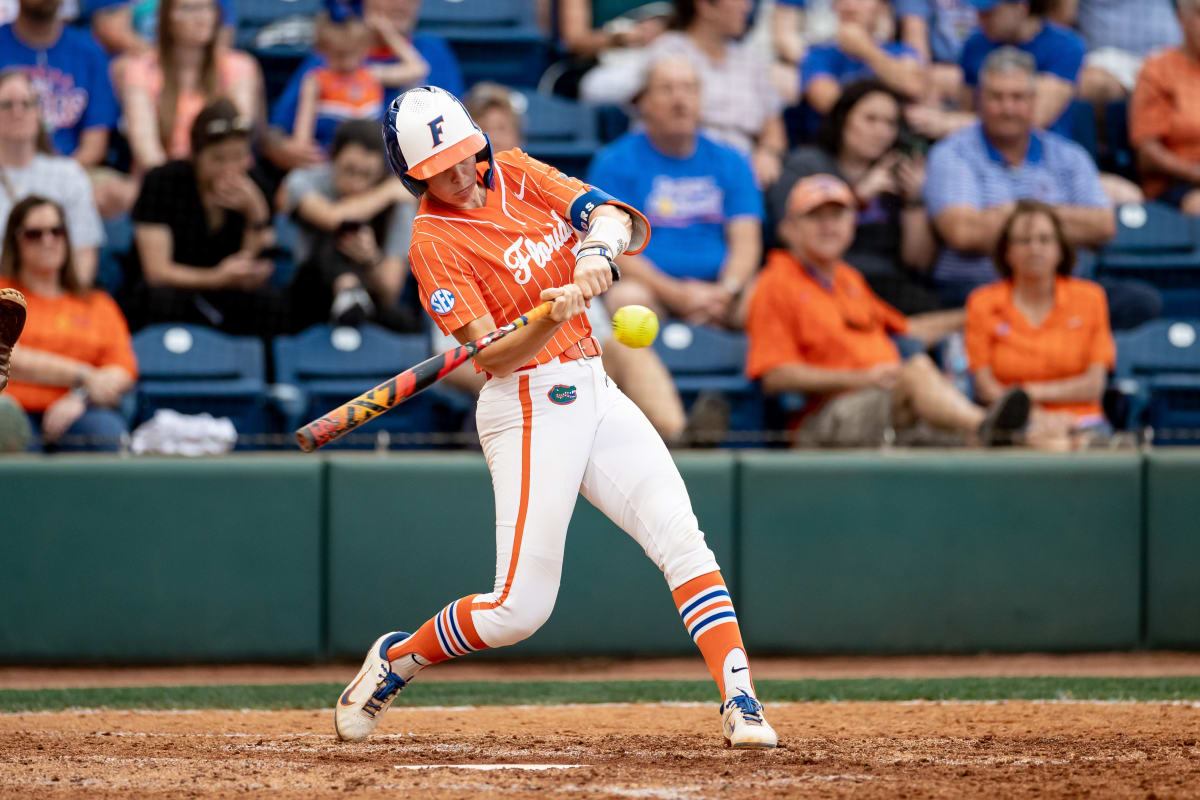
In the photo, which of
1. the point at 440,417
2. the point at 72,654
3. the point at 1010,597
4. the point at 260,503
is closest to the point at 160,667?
the point at 72,654

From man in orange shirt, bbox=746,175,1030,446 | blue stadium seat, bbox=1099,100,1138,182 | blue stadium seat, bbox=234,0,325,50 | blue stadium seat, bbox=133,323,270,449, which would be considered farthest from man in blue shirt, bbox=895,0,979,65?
blue stadium seat, bbox=133,323,270,449

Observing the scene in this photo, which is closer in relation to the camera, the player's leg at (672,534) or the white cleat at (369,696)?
the player's leg at (672,534)

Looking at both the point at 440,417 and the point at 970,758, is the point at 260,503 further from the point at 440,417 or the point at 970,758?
the point at 970,758

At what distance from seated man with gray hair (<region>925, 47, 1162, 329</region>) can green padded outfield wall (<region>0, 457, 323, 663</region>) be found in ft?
10.9

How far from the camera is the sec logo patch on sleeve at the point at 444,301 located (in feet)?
11.3

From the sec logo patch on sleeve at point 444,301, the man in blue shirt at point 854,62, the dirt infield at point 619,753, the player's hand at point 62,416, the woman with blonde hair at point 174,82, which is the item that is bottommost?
the dirt infield at point 619,753

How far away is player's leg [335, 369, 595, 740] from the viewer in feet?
11.3

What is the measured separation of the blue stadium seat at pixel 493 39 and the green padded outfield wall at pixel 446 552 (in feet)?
10.6

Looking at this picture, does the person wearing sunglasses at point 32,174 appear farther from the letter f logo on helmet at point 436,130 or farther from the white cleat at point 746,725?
the white cleat at point 746,725

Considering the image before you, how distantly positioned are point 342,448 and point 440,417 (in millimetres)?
522

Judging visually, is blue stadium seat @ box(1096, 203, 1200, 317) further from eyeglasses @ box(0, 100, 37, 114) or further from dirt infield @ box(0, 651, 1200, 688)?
eyeglasses @ box(0, 100, 37, 114)

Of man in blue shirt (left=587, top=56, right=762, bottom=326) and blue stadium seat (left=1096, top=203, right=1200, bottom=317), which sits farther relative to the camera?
blue stadium seat (left=1096, top=203, right=1200, bottom=317)

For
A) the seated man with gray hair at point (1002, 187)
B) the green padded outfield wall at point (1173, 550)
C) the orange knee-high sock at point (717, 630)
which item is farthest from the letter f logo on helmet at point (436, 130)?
the seated man with gray hair at point (1002, 187)

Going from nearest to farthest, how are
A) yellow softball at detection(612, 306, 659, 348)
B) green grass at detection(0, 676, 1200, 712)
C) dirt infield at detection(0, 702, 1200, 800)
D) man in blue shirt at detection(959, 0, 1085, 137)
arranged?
dirt infield at detection(0, 702, 1200, 800) < yellow softball at detection(612, 306, 659, 348) < green grass at detection(0, 676, 1200, 712) < man in blue shirt at detection(959, 0, 1085, 137)
